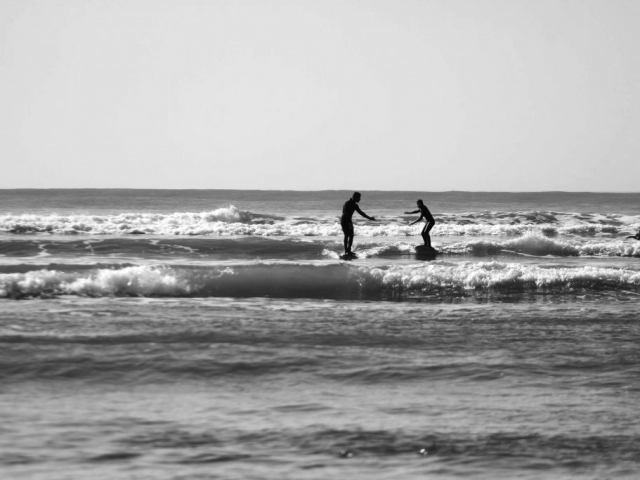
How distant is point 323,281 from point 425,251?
24.7ft

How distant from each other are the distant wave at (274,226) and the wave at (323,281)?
50.3 ft

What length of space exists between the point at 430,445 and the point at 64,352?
4838mm

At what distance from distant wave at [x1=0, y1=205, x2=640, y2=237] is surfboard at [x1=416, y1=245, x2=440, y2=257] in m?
8.40

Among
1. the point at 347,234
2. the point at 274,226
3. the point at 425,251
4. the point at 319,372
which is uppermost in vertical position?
the point at 347,234

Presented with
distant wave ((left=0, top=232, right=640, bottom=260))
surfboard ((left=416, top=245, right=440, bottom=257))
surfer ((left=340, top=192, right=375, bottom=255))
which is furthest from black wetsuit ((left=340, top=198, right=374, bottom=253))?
surfboard ((left=416, top=245, right=440, bottom=257))

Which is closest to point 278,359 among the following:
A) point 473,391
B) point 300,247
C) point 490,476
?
point 473,391

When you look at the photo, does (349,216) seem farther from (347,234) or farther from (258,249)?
(258,249)

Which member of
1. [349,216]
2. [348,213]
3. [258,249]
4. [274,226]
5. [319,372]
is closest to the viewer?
[319,372]

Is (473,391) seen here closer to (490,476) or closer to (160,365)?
(490,476)

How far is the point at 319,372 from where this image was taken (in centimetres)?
866

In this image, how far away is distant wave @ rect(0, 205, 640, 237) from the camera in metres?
32.8

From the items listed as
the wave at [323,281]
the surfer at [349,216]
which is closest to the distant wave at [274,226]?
the surfer at [349,216]

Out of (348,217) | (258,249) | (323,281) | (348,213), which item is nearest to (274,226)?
(258,249)

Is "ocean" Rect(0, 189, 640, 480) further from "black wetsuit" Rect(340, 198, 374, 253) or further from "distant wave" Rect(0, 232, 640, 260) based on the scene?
"distant wave" Rect(0, 232, 640, 260)
